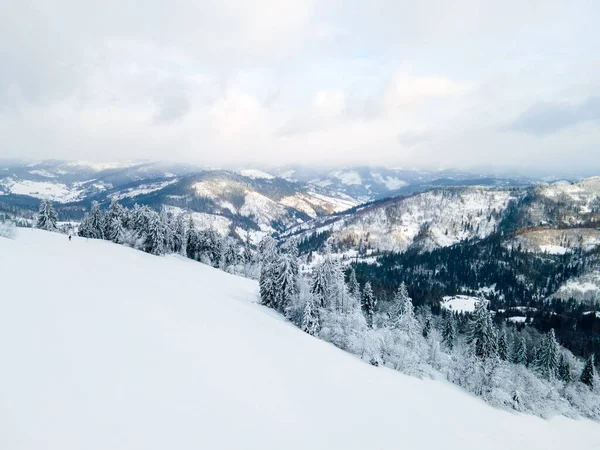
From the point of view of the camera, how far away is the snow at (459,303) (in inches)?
6500

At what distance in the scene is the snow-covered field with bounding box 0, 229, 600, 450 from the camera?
1220 cm

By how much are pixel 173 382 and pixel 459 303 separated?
191809 mm

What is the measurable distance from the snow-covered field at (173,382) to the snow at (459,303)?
139871 mm

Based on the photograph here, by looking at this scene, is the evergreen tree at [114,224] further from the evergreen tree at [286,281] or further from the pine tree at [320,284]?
the pine tree at [320,284]

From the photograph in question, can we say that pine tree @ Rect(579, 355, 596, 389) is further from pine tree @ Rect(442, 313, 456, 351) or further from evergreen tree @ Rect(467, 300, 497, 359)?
pine tree @ Rect(442, 313, 456, 351)

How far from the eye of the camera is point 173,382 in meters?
16.5

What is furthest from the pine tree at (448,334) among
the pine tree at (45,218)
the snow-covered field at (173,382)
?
the pine tree at (45,218)

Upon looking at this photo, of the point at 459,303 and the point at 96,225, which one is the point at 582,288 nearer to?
the point at 459,303

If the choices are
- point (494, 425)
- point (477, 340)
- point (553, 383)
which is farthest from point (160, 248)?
point (553, 383)

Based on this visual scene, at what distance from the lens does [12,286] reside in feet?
72.6

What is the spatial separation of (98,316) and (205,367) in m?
8.70

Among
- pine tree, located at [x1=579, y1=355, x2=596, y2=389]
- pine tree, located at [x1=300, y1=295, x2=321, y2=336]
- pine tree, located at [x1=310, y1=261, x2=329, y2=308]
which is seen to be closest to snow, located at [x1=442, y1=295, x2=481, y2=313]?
pine tree, located at [x1=579, y1=355, x2=596, y2=389]

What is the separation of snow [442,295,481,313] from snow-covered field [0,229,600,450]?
459 ft

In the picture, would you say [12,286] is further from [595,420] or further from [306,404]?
[595,420]
